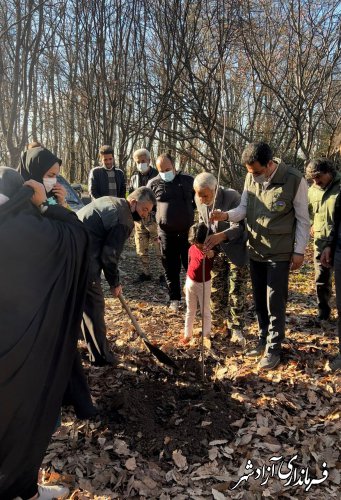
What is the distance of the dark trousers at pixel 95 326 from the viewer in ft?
12.6

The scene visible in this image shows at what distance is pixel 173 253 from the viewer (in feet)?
18.4

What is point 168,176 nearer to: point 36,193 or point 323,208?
point 323,208

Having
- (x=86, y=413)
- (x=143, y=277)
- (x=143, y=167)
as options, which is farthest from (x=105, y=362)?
(x=143, y=167)

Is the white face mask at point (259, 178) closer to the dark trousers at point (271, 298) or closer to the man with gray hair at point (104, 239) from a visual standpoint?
the dark trousers at point (271, 298)

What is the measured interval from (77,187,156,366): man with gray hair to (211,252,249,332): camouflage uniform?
1181 millimetres

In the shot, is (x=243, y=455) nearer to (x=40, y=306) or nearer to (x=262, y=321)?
(x=262, y=321)

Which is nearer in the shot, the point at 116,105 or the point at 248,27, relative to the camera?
the point at 248,27

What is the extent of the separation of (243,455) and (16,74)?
5.73m

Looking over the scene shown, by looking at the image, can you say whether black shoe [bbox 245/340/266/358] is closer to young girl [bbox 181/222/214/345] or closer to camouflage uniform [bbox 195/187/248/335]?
camouflage uniform [bbox 195/187/248/335]

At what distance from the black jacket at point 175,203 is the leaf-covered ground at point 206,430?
1.72m

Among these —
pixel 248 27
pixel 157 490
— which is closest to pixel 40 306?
pixel 157 490

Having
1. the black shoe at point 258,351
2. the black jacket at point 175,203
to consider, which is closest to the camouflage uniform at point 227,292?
the black shoe at point 258,351

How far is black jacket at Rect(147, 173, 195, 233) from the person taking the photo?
214 inches

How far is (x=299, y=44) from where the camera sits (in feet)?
23.0
